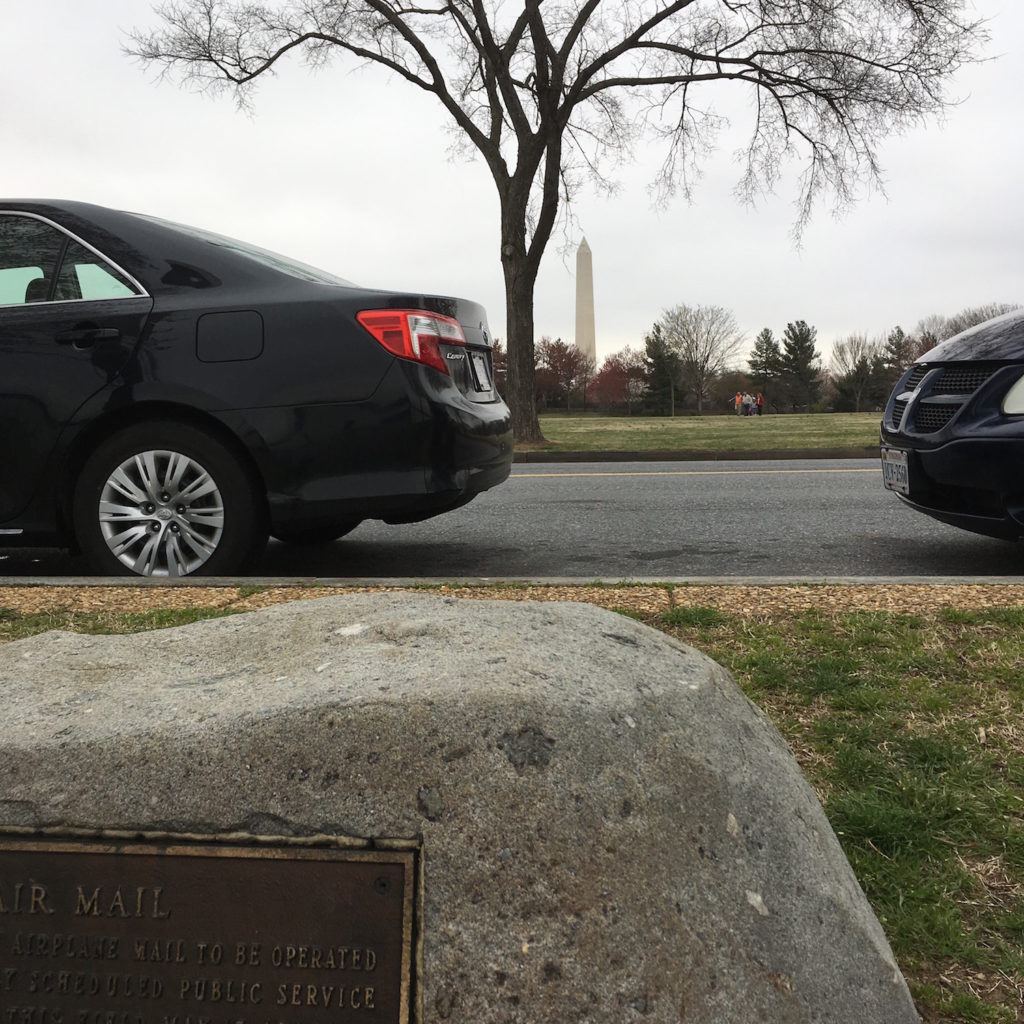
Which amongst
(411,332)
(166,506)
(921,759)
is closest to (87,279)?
(166,506)

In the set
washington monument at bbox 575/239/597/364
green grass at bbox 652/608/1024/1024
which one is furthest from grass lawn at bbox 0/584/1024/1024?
washington monument at bbox 575/239/597/364

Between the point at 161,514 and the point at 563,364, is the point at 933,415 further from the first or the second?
the point at 563,364

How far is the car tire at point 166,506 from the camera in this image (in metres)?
3.89

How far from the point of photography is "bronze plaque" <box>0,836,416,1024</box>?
1.41m

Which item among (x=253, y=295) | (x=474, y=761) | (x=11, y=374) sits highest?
(x=253, y=295)

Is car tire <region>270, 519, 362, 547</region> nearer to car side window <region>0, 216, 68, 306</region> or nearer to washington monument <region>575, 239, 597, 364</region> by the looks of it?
car side window <region>0, 216, 68, 306</region>

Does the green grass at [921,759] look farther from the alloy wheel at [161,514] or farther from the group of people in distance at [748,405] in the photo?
the group of people in distance at [748,405]

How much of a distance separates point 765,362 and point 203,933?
72.9 meters

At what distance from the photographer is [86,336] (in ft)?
12.6

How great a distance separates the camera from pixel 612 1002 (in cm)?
133

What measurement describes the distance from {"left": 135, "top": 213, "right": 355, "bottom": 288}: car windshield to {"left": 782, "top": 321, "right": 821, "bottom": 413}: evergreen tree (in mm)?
66864

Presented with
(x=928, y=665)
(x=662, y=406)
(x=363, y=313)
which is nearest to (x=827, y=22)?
(x=363, y=313)

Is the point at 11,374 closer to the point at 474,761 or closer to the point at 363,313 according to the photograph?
the point at 363,313

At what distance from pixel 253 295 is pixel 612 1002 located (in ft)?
10.3
